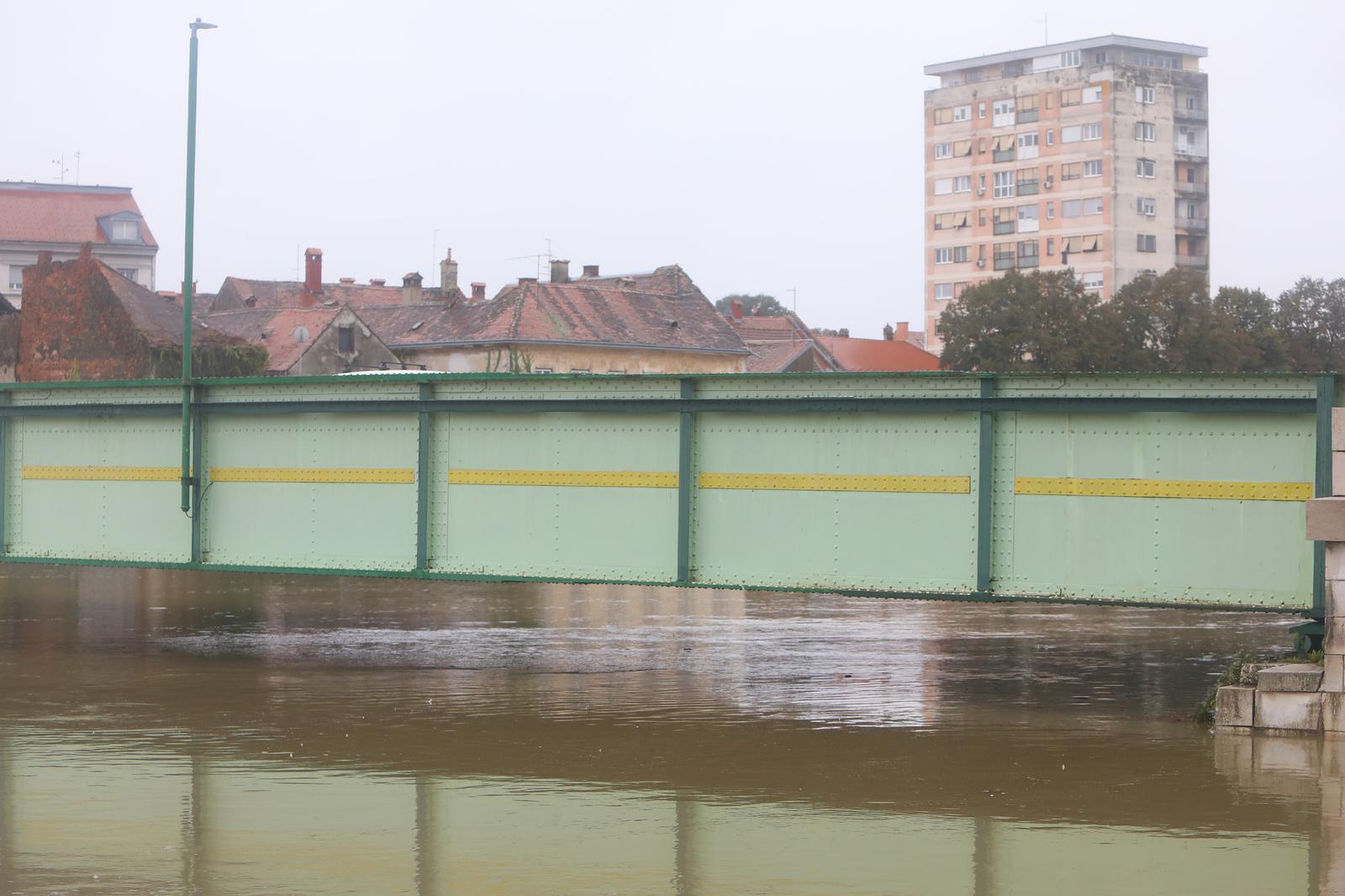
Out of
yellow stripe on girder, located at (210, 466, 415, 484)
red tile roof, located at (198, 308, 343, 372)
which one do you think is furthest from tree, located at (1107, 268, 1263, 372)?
yellow stripe on girder, located at (210, 466, 415, 484)

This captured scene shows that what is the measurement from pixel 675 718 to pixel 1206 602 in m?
4.33

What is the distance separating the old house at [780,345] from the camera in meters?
92.4

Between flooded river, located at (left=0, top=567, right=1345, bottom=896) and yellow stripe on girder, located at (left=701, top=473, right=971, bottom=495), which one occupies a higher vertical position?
yellow stripe on girder, located at (left=701, top=473, right=971, bottom=495)

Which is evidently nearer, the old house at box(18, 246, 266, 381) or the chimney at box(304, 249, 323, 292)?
the old house at box(18, 246, 266, 381)

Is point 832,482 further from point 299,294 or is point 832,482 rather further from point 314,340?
point 299,294

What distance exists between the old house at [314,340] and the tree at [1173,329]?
3078 centimetres

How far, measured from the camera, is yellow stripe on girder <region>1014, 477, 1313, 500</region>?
47.8 ft

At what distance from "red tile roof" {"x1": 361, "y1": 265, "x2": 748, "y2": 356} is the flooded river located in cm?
5583

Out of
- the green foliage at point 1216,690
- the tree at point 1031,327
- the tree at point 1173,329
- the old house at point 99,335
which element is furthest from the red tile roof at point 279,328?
the green foliage at point 1216,690

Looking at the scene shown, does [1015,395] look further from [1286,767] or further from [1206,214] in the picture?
[1206,214]

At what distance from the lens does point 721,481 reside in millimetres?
16578

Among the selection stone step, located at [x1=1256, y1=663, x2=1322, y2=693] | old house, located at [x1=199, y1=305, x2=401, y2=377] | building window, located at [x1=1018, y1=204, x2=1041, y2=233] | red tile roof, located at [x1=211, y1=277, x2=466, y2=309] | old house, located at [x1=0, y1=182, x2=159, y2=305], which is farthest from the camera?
old house, located at [x1=0, y1=182, x2=159, y2=305]

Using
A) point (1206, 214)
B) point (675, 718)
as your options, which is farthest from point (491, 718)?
point (1206, 214)

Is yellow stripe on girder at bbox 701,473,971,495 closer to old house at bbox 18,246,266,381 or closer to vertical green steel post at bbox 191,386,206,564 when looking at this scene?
vertical green steel post at bbox 191,386,206,564
